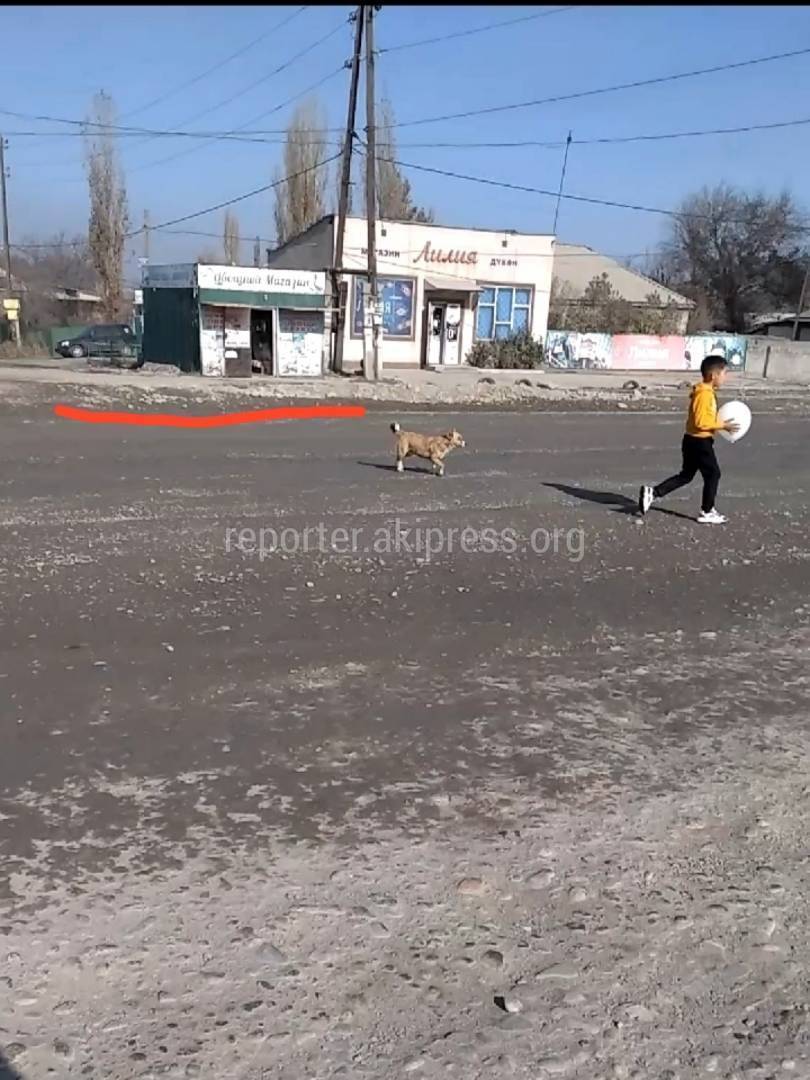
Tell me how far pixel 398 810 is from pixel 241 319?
28.2 metres

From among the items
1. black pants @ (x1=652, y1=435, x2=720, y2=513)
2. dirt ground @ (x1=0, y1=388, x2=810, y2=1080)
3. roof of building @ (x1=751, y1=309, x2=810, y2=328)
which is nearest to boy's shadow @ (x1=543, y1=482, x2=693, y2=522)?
black pants @ (x1=652, y1=435, x2=720, y2=513)

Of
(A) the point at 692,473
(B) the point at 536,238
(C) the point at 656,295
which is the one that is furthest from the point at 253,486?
(C) the point at 656,295

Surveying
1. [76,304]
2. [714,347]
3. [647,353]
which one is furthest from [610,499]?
[76,304]

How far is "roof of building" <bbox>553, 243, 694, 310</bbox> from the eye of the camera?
6303 cm

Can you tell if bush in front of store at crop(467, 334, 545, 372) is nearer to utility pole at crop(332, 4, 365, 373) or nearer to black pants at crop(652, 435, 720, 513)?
utility pole at crop(332, 4, 365, 373)

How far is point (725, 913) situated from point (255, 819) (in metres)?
1.66

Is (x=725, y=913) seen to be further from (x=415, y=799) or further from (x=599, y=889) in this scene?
(x=415, y=799)

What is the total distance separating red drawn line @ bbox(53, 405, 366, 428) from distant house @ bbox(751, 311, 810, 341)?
6087 cm

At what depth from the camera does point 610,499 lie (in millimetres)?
10422

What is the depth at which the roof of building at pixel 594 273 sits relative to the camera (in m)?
63.0

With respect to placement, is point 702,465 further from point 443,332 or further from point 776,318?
point 776,318

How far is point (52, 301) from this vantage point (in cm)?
7025

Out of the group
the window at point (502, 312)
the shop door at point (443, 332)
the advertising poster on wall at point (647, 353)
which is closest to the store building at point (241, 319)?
the shop door at point (443, 332)

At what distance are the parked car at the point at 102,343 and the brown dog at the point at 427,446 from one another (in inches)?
1255
